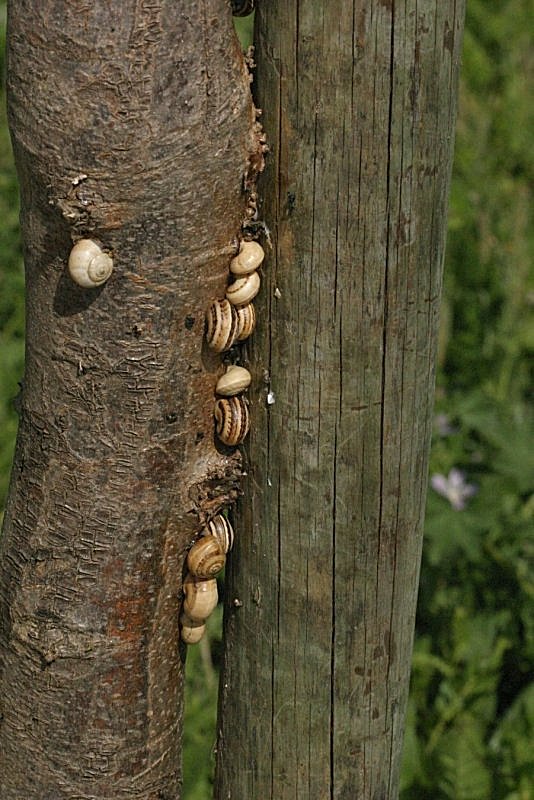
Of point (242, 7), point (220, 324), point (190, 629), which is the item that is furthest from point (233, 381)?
point (242, 7)

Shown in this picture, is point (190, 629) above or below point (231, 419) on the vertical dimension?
below

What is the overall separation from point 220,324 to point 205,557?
1.57ft

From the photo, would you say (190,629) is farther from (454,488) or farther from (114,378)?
(454,488)

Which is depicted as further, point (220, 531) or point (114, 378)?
point (220, 531)

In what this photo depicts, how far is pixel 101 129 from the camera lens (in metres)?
1.84

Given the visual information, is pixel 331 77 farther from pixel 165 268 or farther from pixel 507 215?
pixel 507 215

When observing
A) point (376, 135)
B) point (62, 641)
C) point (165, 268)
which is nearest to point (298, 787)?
point (62, 641)

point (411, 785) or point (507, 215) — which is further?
point (507, 215)

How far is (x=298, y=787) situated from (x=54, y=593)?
0.71m

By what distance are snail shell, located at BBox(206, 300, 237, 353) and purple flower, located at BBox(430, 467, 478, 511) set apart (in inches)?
89.8

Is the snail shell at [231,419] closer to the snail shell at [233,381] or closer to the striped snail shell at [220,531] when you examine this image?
the snail shell at [233,381]

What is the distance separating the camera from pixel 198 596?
226 cm

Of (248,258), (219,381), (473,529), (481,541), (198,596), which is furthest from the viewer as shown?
(481,541)

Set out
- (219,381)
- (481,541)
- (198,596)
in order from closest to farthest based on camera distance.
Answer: (219,381), (198,596), (481,541)
